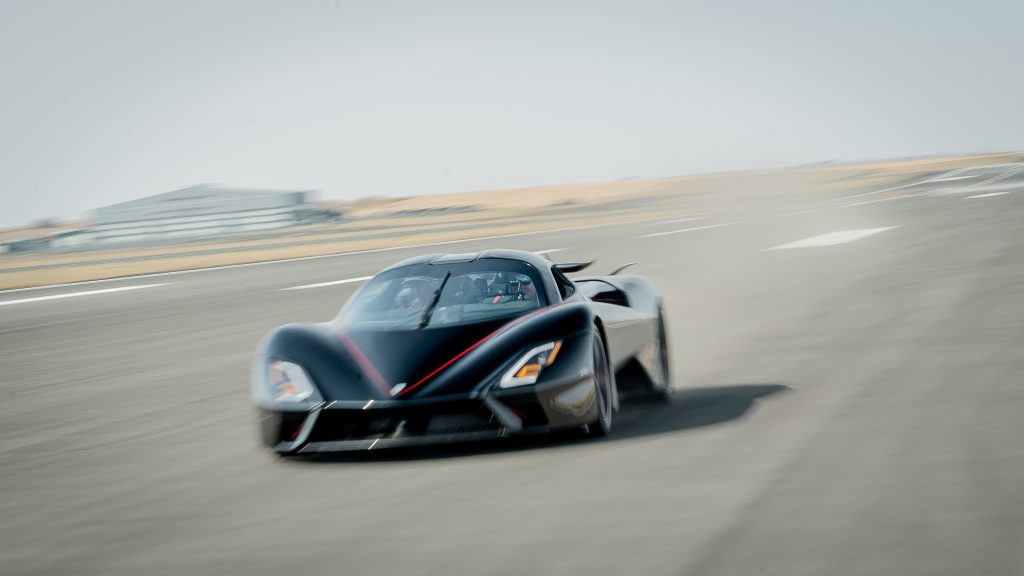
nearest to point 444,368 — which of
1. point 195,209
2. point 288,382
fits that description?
point 288,382

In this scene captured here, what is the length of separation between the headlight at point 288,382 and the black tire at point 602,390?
54.2 inches

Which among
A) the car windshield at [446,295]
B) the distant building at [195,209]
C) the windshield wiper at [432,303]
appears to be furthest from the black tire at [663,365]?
the distant building at [195,209]

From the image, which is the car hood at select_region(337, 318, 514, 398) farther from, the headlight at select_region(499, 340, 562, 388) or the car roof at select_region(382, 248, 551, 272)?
the car roof at select_region(382, 248, 551, 272)

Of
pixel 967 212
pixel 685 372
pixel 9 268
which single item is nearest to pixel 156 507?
pixel 685 372

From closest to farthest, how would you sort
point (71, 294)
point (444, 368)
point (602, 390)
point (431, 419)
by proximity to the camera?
point (431, 419), point (444, 368), point (602, 390), point (71, 294)

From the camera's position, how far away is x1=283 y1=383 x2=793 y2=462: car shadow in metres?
5.89

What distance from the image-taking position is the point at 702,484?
4.92 m

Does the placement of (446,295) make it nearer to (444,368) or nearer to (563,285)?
(563,285)

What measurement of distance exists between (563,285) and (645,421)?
3.17 ft

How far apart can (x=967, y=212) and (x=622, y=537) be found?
1017 inches

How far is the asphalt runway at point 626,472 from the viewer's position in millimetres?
4035

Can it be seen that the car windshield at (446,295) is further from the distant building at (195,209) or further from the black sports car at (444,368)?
the distant building at (195,209)

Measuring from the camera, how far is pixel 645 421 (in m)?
6.62

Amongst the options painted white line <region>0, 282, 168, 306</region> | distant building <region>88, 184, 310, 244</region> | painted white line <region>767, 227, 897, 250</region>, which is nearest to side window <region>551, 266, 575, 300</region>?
painted white line <region>767, 227, 897, 250</region>
